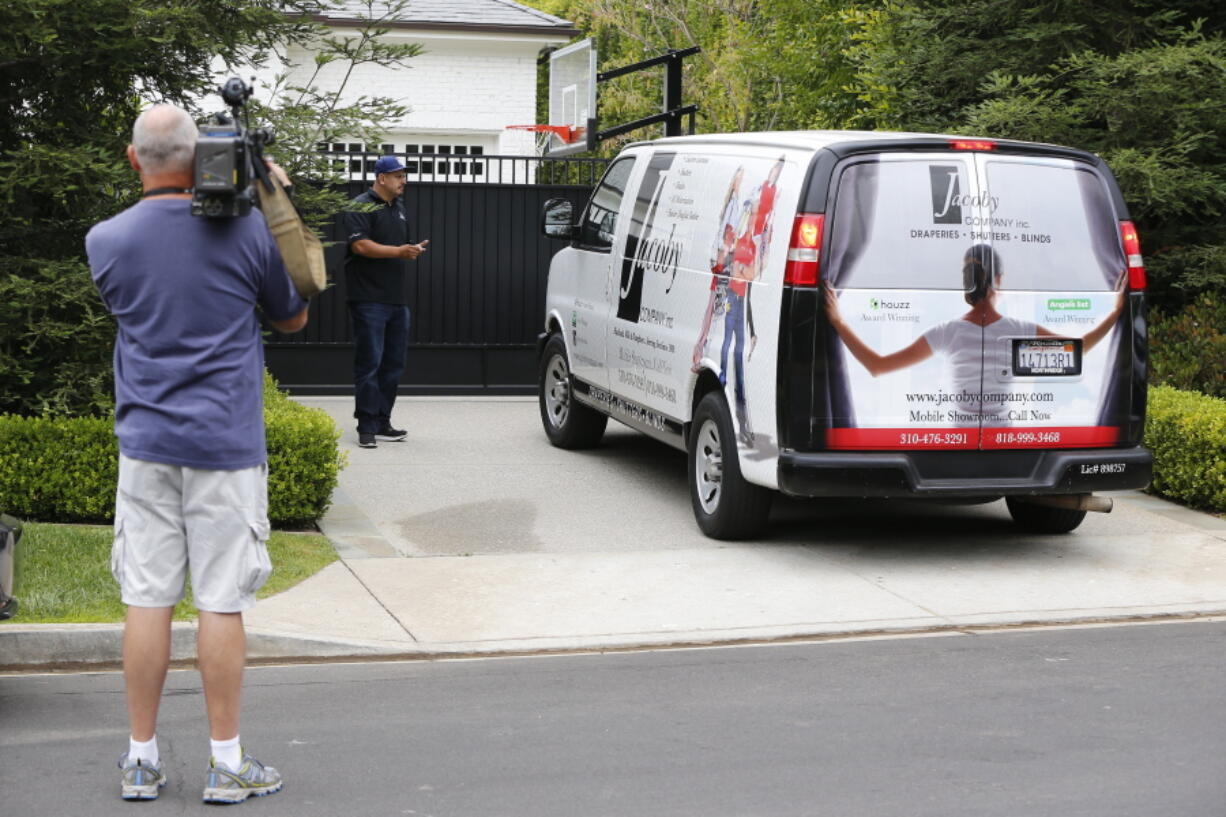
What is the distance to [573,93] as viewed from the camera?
1766 cm

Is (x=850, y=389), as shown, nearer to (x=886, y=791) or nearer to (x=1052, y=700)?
(x=1052, y=700)

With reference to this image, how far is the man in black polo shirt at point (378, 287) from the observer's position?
38.1ft

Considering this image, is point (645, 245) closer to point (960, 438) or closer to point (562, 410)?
point (562, 410)

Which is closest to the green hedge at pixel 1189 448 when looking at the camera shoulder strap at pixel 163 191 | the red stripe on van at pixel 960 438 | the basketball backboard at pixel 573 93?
the red stripe on van at pixel 960 438

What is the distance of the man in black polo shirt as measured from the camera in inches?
457

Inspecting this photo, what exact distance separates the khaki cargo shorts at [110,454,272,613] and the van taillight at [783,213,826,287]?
12.3 ft

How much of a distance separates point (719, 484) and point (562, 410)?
3.29m

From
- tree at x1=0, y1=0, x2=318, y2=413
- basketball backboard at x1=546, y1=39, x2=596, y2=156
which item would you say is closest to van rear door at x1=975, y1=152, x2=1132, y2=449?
tree at x1=0, y1=0, x2=318, y2=413

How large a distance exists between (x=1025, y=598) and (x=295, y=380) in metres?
8.35

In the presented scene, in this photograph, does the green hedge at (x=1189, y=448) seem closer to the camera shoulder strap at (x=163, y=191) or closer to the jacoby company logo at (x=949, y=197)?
the jacoby company logo at (x=949, y=197)

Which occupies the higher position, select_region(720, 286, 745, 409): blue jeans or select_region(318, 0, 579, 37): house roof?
select_region(318, 0, 579, 37): house roof

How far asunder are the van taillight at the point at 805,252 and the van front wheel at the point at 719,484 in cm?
98

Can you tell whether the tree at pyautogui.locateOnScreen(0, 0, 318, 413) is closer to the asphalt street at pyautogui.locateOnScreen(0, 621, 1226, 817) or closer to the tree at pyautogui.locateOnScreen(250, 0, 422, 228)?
the tree at pyautogui.locateOnScreen(250, 0, 422, 228)

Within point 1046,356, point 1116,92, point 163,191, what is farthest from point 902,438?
point 1116,92
